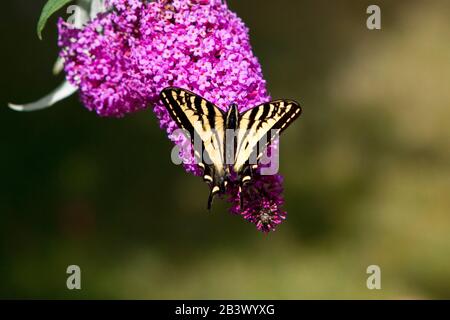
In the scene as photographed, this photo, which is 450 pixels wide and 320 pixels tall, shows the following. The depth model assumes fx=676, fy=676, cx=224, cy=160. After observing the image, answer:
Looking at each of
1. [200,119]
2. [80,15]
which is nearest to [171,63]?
[200,119]

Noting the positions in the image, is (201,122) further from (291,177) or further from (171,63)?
(291,177)

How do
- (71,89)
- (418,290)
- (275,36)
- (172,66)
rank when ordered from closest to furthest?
(172,66) < (71,89) < (418,290) < (275,36)

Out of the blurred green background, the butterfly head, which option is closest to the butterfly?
the butterfly head

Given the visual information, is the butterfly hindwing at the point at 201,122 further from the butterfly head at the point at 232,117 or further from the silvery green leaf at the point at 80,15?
the silvery green leaf at the point at 80,15

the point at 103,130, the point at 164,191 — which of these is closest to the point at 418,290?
the point at 164,191

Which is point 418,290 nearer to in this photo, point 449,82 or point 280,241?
point 280,241

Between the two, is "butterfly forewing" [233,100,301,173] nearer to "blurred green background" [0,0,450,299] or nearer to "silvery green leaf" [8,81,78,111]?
"silvery green leaf" [8,81,78,111]
